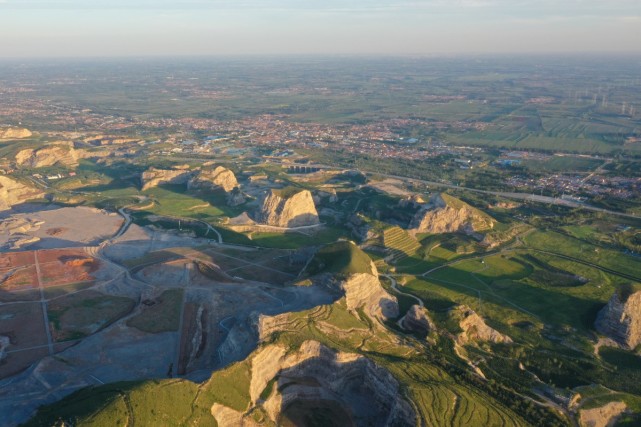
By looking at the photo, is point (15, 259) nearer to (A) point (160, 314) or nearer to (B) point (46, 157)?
(A) point (160, 314)

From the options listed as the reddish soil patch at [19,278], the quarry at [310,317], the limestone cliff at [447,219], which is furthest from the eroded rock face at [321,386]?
the limestone cliff at [447,219]

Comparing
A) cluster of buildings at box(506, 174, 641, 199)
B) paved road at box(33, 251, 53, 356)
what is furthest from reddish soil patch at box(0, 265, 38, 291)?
cluster of buildings at box(506, 174, 641, 199)

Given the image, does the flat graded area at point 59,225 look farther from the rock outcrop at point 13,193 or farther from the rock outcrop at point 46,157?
the rock outcrop at point 46,157

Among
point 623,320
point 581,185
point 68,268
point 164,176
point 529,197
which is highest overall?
point 623,320

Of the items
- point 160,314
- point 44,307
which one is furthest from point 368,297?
point 44,307

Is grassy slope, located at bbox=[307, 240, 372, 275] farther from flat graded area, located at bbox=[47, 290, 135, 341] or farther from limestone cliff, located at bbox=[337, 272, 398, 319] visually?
flat graded area, located at bbox=[47, 290, 135, 341]

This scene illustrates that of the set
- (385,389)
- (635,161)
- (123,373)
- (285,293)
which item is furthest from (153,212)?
(635,161)

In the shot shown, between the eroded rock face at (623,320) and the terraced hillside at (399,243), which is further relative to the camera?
the terraced hillside at (399,243)
